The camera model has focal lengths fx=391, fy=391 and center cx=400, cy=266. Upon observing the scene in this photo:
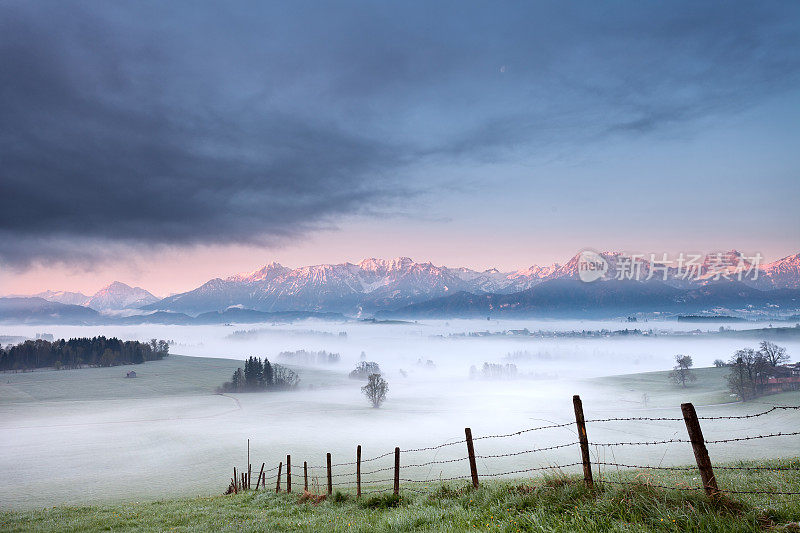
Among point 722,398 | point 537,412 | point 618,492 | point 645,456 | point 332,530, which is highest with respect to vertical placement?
point 618,492

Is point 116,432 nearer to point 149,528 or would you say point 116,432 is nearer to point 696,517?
point 149,528

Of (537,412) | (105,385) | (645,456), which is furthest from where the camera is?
(105,385)

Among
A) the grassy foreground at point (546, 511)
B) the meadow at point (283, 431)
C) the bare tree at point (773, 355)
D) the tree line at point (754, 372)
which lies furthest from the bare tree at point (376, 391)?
the grassy foreground at point (546, 511)

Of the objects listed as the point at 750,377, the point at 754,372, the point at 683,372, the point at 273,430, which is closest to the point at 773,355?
the point at 754,372

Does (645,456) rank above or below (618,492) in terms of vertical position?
below

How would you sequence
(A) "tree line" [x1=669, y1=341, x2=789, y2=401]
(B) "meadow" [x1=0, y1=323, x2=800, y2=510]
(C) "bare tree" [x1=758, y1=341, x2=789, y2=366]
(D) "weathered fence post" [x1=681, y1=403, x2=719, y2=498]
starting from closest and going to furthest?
(D) "weathered fence post" [x1=681, y1=403, x2=719, y2=498]
(B) "meadow" [x1=0, y1=323, x2=800, y2=510]
(A) "tree line" [x1=669, y1=341, x2=789, y2=401]
(C) "bare tree" [x1=758, y1=341, x2=789, y2=366]

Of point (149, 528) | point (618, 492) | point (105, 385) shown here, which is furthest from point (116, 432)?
point (618, 492)

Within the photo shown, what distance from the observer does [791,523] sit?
682cm

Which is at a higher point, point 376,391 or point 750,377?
point 750,377

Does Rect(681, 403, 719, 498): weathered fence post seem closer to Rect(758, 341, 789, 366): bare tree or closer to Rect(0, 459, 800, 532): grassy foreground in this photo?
Rect(0, 459, 800, 532): grassy foreground

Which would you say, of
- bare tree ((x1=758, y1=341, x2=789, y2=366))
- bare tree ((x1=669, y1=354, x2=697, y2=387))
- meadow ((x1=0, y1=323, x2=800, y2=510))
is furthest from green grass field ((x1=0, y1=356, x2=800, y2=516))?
bare tree ((x1=758, y1=341, x2=789, y2=366))

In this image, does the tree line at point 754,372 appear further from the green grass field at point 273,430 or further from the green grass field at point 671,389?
the green grass field at point 671,389

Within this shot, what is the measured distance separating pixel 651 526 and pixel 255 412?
15527 centimetres

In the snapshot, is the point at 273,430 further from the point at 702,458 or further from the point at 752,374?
the point at 752,374
